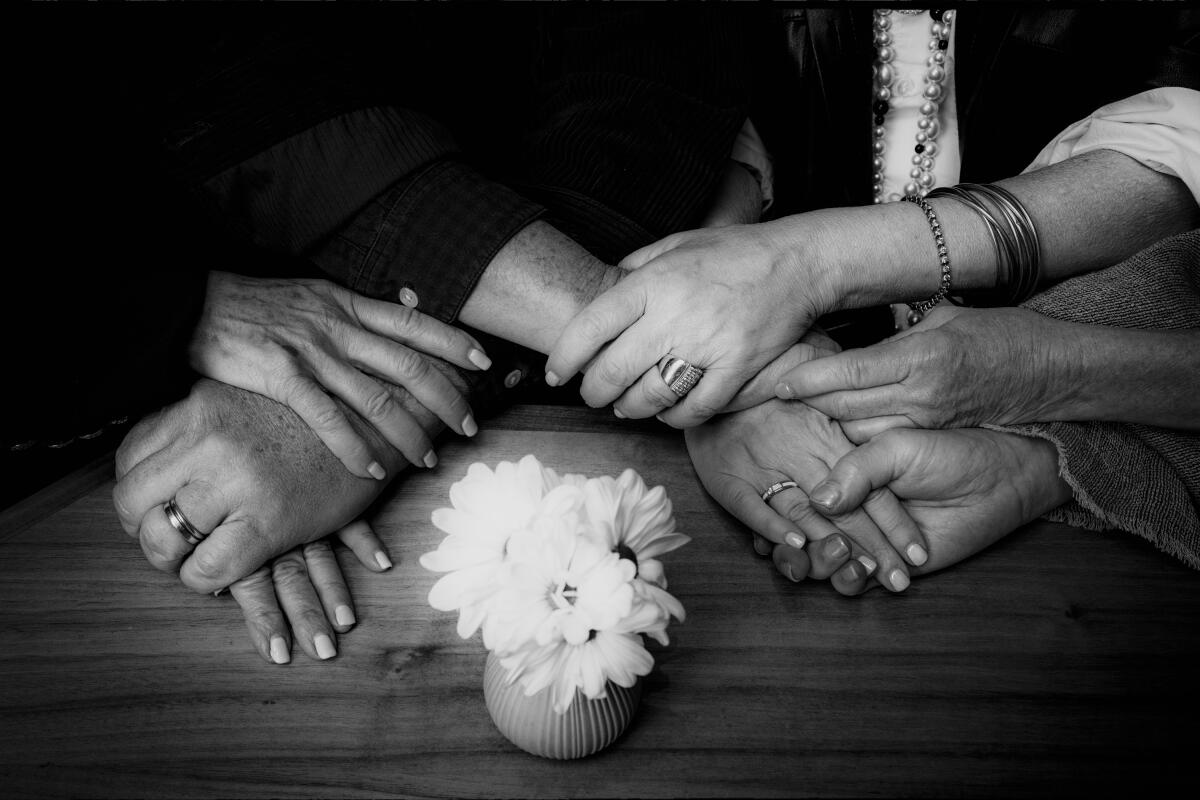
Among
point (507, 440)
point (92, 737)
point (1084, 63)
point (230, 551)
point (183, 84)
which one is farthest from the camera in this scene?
point (1084, 63)

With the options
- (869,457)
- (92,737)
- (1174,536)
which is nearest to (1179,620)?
(1174,536)

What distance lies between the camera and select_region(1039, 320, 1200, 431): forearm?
0.77 metres

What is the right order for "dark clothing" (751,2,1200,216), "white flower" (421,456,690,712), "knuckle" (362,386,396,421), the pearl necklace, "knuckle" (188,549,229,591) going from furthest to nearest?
the pearl necklace
"dark clothing" (751,2,1200,216)
"knuckle" (362,386,396,421)
"knuckle" (188,549,229,591)
"white flower" (421,456,690,712)

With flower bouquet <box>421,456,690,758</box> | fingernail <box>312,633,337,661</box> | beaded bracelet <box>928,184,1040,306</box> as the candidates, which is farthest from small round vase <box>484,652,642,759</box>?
beaded bracelet <box>928,184,1040,306</box>

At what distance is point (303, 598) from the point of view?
2.22ft

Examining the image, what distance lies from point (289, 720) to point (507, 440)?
386 millimetres

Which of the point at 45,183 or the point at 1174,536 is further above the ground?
the point at 45,183

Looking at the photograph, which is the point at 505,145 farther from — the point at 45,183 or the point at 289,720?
the point at 289,720

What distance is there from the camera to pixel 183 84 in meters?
0.78

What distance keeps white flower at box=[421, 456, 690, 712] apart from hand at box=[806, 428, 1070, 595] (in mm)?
299

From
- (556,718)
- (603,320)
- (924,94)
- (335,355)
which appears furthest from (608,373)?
(924,94)

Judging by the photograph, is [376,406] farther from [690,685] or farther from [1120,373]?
[1120,373]

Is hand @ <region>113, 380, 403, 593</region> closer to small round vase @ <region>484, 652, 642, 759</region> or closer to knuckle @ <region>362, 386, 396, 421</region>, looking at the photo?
knuckle @ <region>362, 386, 396, 421</region>

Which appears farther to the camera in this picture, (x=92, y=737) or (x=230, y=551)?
(x=230, y=551)
